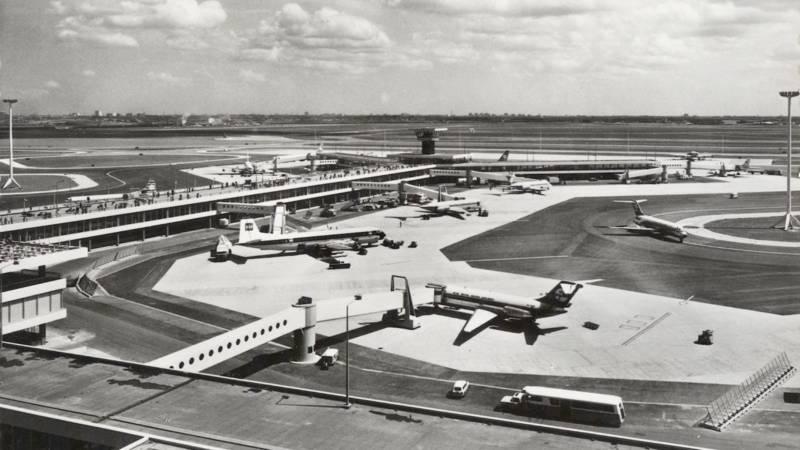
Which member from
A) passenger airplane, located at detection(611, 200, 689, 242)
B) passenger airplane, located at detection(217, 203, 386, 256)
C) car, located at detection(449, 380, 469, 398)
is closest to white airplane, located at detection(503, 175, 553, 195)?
passenger airplane, located at detection(611, 200, 689, 242)

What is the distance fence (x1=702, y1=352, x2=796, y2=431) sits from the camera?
1938 inches

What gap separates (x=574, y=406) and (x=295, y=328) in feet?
80.2

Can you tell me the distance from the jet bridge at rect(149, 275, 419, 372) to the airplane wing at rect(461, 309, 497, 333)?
224 inches

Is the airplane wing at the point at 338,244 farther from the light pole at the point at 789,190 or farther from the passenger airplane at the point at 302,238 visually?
the light pole at the point at 789,190

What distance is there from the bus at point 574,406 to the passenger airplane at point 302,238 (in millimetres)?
57700

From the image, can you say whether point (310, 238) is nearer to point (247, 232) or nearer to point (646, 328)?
point (247, 232)

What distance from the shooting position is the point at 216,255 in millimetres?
102438

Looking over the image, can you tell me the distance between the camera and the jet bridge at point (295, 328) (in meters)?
50.5

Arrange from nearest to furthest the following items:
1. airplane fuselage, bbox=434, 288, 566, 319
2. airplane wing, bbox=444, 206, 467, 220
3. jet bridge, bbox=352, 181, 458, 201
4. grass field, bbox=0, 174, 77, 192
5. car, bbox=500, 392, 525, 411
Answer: car, bbox=500, 392, 525, 411
airplane fuselage, bbox=434, 288, 566, 319
airplane wing, bbox=444, 206, 467, 220
jet bridge, bbox=352, 181, 458, 201
grass field, bbox=0, 174, 77, 192

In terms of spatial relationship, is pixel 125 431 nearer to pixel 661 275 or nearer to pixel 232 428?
pixel 232 428

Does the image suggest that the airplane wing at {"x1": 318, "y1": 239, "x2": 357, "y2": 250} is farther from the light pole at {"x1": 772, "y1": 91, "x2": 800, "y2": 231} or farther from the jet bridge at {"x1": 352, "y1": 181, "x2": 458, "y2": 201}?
the light pole at {"x1": 772, "y1": 91, "x2": 800, "y2": 231}

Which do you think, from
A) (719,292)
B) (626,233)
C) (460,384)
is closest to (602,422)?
(460,384)

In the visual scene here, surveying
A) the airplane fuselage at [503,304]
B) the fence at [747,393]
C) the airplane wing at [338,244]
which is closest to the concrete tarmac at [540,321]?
the fence at [747,393]

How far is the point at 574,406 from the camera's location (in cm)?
4934
